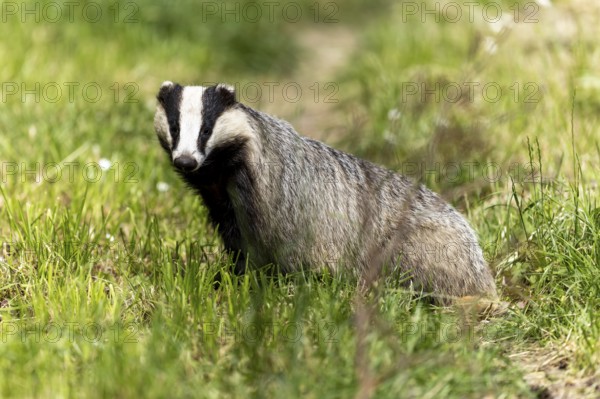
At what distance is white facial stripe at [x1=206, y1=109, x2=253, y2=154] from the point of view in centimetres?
355

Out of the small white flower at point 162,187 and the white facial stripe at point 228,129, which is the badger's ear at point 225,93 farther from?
the small white flower at point 162,187

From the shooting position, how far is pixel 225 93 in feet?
12.0

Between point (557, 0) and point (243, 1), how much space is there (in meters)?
3.98

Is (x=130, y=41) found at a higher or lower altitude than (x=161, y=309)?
higher

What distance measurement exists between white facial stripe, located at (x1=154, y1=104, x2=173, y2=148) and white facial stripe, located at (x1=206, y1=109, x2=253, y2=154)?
22 cm

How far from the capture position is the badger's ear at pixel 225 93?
11.9 feet

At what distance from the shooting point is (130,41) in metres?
7.47

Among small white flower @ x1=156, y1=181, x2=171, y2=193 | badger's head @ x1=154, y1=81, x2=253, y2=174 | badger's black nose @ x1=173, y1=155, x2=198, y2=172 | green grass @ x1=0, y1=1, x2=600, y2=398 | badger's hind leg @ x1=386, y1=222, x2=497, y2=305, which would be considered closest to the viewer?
green grass @ x1=0, y1=1, x2=600, y2=398

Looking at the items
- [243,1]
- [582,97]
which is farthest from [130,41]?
[582,97]

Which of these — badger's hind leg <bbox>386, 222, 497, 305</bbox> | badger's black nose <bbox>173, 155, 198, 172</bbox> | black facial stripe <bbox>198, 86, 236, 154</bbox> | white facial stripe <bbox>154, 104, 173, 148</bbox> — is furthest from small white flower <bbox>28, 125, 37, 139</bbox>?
badger's hind leg <bbox>386, 222, 497, 305</bbox>

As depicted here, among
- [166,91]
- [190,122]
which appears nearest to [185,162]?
[190,122]

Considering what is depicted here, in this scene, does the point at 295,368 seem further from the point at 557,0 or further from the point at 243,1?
the point at 243,1

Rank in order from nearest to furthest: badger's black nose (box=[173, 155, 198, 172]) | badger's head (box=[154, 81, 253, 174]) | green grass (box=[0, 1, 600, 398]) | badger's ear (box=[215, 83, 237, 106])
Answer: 1. green grass (box=[0, 1, 600, 398])
2. badger's black nose (box=[173, 155, 198, 172])
3. badger's head (box=[154, 81, 253, 174])
4. badger's ear (box=[215, 83, 237, 106])

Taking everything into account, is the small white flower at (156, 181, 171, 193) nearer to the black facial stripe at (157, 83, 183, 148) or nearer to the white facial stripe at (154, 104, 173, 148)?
the white facial stripe at (154, 104, 173, 148)
